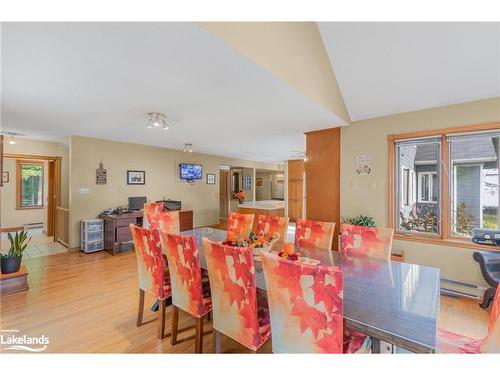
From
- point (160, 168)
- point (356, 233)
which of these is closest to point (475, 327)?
point (356, 233)

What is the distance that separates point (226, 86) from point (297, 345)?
2114 millimetres

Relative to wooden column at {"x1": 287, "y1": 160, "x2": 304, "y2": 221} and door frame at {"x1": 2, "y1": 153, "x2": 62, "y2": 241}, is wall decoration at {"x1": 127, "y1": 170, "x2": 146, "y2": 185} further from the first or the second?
wooden column at {"x1": 287, "y1": 160, "x2": 304, "y2": 221}

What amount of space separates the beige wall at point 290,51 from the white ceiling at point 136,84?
7 cm

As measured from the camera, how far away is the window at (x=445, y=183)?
9.17 feet

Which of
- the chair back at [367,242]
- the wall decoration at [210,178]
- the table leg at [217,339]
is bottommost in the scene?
the table leg at [217,339]

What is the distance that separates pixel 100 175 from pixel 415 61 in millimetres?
5423

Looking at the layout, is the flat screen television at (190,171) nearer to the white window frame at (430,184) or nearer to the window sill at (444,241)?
the window sill at (444,241)

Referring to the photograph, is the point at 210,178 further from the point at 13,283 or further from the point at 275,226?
the point at 13,283

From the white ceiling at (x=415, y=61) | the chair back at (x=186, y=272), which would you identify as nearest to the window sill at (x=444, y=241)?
the white ceiling at (x=415, y=61)

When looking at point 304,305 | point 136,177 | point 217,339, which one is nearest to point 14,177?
point 136,177

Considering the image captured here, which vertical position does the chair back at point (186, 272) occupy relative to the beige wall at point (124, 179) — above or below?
below

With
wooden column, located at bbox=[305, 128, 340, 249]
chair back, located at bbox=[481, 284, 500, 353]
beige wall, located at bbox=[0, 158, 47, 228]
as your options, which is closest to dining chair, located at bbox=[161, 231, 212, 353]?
chair back, located at bbox=[481, 284, 500, 353]
